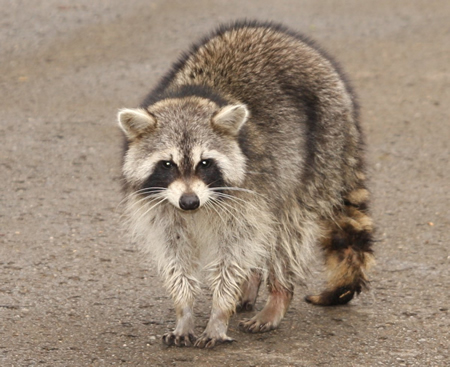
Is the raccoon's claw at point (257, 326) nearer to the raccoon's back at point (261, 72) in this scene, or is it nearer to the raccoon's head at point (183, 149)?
the raccoon's head at point (183, 149)

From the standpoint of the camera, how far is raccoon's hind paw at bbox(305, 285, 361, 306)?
4.45 meters

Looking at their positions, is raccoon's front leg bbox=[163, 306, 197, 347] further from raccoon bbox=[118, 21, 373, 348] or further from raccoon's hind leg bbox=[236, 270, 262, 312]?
raccoon's hind leg bbox=[236, 270, 262, 312]

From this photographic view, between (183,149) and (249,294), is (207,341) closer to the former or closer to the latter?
(249,294)

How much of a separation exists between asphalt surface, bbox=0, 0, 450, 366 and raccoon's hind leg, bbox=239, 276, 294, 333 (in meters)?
0.05

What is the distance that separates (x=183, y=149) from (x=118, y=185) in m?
2.24

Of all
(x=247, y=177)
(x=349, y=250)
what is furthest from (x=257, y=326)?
(x=247, y=177)

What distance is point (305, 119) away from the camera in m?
4.33

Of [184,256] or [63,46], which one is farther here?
[63,46]

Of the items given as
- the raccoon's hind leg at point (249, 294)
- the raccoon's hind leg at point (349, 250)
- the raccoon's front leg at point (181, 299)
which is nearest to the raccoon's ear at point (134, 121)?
the raccoon's front leg at point (181, 299)

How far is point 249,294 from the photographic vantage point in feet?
14.9

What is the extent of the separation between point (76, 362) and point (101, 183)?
2.41 m

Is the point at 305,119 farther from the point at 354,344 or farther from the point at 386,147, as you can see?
the point at 386,147

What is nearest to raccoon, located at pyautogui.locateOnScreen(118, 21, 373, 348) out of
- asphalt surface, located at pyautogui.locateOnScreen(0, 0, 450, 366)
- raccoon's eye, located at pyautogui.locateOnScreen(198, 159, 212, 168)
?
raccoon's eye, located at pyautogui.locateOnScreen(198, 159, 212, 168)

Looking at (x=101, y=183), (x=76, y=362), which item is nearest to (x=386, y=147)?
(x=101, y=183)
